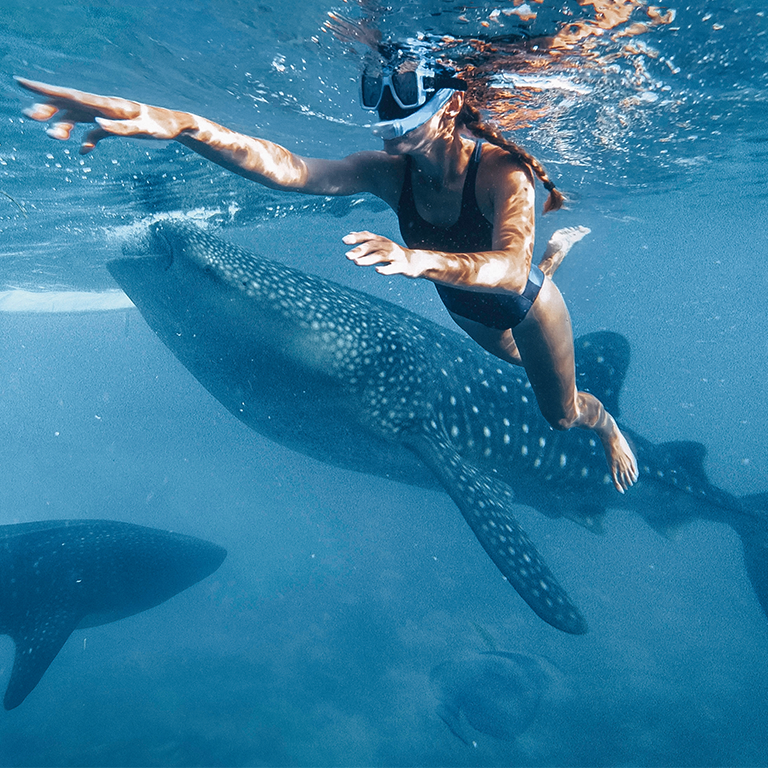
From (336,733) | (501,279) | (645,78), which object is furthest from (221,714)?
(645,78)

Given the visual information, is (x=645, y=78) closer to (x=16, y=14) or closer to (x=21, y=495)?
(x=16, y=14)

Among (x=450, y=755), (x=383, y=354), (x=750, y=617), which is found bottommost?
(x=750, y=617)

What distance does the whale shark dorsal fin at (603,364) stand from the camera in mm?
6961

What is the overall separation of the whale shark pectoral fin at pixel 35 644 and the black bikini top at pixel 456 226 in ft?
26.6

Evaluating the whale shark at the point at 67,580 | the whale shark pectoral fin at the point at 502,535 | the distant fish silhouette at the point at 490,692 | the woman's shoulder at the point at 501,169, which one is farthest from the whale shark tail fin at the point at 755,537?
the whale shark at the point at 67,580

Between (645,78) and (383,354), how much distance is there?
5522mm

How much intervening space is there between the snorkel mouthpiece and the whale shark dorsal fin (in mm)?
4917

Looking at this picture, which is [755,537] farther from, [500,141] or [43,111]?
[43,111]

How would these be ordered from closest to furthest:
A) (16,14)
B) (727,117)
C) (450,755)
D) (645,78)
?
(16,14), (645,78), (450,755), (727,117)

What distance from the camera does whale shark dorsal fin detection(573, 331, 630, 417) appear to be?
6961 millimetres

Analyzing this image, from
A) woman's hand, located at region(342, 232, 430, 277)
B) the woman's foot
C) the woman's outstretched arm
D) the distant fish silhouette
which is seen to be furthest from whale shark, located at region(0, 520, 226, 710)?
woman's hand, located at region(342, 232, 430, 277)

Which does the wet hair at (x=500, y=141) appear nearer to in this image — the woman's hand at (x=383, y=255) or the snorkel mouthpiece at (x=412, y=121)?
the snorkel mouthpiece at (x=412, y=121)

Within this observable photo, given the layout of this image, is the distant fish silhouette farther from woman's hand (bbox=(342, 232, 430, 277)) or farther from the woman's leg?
woman's hand (bbox=(342, 232, 430, 277))

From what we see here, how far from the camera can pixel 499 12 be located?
15.4 ft
